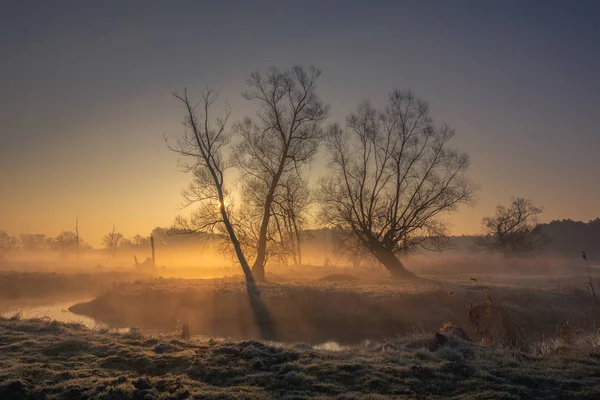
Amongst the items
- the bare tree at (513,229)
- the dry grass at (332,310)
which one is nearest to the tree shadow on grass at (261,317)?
the dry grass at (332,310)

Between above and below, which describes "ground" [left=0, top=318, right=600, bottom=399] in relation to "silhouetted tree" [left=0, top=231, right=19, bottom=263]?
below

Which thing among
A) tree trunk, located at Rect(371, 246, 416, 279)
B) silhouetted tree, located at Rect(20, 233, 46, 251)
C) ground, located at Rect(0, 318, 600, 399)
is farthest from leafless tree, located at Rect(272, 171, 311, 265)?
silhouetted tree, located at Rect(20, 233, 46, 251)

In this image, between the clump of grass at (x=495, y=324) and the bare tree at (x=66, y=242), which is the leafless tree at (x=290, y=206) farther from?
the bare tree at (x=66, y=242)

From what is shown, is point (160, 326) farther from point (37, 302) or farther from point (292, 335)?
point (37, 302)

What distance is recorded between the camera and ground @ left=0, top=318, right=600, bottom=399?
5.76 m

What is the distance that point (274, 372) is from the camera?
266 inches

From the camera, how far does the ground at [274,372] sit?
5.76 m

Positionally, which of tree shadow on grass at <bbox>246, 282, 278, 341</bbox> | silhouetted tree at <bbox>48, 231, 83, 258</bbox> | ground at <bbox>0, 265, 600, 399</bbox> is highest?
silhouetted tree at <bbox>48, 231, 83, 258</bbox>

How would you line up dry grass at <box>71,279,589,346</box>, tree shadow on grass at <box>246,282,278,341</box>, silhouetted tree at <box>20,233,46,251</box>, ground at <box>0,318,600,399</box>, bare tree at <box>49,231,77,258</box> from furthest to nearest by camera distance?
silhouetted tree at <box>20,233,46,251</box>
bare tree at <box>49,231,77,258</box>
dry grass at <box>71,279,589,346</box>
tree shadow on grass at <box>246,282,278,341</box>
ground at <box>0,318,600,399</box>

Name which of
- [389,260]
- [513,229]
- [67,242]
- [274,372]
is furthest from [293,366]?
[67,242]

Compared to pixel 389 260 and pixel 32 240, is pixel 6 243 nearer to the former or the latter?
pixel 32 240

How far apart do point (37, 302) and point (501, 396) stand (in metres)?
28.2

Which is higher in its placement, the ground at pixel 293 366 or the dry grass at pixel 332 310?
the ground at pixel 293 366

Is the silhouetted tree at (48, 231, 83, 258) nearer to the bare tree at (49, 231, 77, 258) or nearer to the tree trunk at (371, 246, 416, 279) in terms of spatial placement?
the bare tree at (49, 231, 77, 258)
